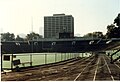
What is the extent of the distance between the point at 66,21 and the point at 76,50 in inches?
625

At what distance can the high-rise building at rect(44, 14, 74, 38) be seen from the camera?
7856 cm

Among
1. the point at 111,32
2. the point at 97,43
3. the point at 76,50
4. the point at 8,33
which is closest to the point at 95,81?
the point at 76,50

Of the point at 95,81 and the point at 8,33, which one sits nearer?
the point at 95,81

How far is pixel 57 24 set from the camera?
84.2 meters

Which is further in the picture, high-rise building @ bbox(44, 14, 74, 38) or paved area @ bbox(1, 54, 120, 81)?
high-rise building @ bbox(44, 14, 74, 38)

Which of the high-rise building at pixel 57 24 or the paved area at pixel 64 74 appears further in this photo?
the high-rise building at pixel 57 24

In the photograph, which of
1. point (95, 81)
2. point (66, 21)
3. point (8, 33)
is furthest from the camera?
point (8, 33)

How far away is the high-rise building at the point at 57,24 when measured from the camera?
78562 mm

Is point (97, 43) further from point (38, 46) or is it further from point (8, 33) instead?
point (8, 33)

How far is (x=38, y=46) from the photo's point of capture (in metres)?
79.6

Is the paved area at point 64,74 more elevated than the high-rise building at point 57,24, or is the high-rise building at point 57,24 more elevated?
the high-rise building at point 57,24

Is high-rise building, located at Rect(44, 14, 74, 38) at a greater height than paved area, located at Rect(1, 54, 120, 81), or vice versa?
high-rise building, located at Rect(44, 14, 74, 38)

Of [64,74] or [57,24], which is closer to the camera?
[64,74]

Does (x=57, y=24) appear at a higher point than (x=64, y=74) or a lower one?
higher
